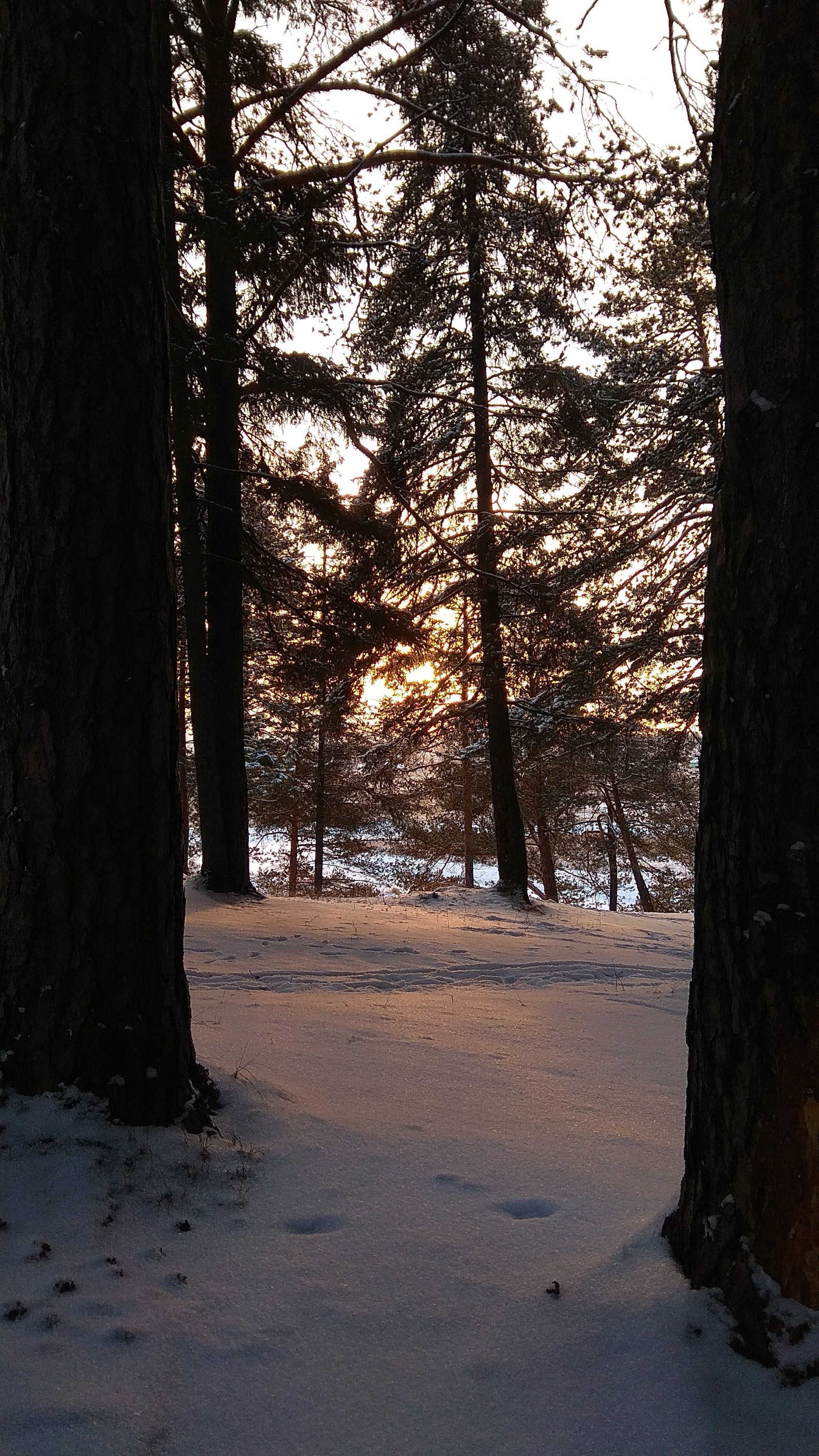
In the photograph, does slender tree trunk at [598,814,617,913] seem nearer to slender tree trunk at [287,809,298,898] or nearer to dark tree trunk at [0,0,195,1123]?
slender tree trunk at [287,809,298,898]

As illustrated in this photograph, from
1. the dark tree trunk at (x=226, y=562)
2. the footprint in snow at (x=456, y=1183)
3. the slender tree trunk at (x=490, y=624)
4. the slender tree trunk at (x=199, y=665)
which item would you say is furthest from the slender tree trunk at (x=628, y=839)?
the footprint in snow at (x=456, y=1183)

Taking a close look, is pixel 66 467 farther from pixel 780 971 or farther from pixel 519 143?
pixel 519 143

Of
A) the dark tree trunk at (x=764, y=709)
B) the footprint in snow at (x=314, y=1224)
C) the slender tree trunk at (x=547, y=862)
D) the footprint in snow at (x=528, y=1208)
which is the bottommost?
the slender tree trunk at (x=547, y=862)

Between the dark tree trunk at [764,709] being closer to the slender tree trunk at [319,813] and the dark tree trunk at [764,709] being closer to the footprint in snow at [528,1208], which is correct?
the footprint in snow at [528,1208]

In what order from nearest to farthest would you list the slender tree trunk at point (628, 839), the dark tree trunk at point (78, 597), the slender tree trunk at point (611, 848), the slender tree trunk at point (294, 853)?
the dark tree trunk at point (78, 597)
the slender tree trunk at point (628, 839)
the slender tree trunk at point (611, 848)
the slender tree trunk at point (294, 853)

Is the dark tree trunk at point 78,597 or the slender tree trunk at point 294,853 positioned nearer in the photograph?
the dark tree trunk at point 78,597

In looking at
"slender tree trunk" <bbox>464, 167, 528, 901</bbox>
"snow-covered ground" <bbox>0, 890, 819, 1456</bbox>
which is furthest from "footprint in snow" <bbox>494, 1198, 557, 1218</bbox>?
"slender tree trunk" <bbox>464, 167, 528, 901</bbox>

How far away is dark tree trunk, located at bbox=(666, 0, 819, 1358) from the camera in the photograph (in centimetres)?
174

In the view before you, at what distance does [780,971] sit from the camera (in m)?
1.77

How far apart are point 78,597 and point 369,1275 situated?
2.08 m

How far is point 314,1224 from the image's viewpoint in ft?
7.43

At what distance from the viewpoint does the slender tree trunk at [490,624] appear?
1166cm

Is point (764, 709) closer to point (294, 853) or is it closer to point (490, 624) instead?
point (490, 624)

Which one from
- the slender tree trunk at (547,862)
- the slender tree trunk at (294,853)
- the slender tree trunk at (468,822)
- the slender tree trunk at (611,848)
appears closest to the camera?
the slender tree trunk at (468,822)
